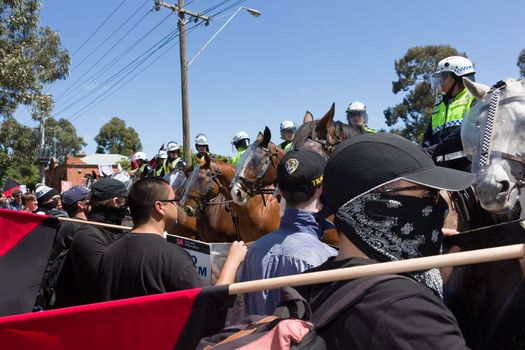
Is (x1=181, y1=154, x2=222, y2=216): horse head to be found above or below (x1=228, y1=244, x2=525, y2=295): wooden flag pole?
above

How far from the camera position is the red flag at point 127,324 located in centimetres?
181

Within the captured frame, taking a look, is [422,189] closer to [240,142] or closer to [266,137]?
[266,137]

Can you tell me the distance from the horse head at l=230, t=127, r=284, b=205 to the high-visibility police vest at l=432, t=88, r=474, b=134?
2929 mm

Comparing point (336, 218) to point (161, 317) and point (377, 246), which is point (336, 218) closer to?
point (377, 246)

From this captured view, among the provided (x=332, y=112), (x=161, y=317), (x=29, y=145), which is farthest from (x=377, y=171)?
(x=29, y=145)

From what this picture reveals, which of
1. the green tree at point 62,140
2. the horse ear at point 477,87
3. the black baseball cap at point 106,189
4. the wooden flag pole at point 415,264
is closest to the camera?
the wooden flag pole at point 415,264

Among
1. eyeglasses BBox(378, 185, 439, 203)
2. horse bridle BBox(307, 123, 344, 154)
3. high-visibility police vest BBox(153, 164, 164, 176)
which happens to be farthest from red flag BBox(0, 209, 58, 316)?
high-visibility police vest BBox(153, 164, 164, 176)

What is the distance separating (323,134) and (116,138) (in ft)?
275

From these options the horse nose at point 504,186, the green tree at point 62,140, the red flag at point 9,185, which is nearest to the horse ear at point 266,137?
the horse nose at point 504,186

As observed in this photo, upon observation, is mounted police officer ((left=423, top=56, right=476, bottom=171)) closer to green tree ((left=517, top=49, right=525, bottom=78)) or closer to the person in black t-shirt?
the person in black t-shirt

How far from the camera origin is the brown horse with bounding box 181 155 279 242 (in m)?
8.05

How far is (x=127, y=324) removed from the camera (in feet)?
6.15

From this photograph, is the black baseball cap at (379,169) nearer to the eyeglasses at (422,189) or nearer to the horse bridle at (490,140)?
the eyeglasses at (422,189)

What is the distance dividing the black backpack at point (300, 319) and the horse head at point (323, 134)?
433 cm
